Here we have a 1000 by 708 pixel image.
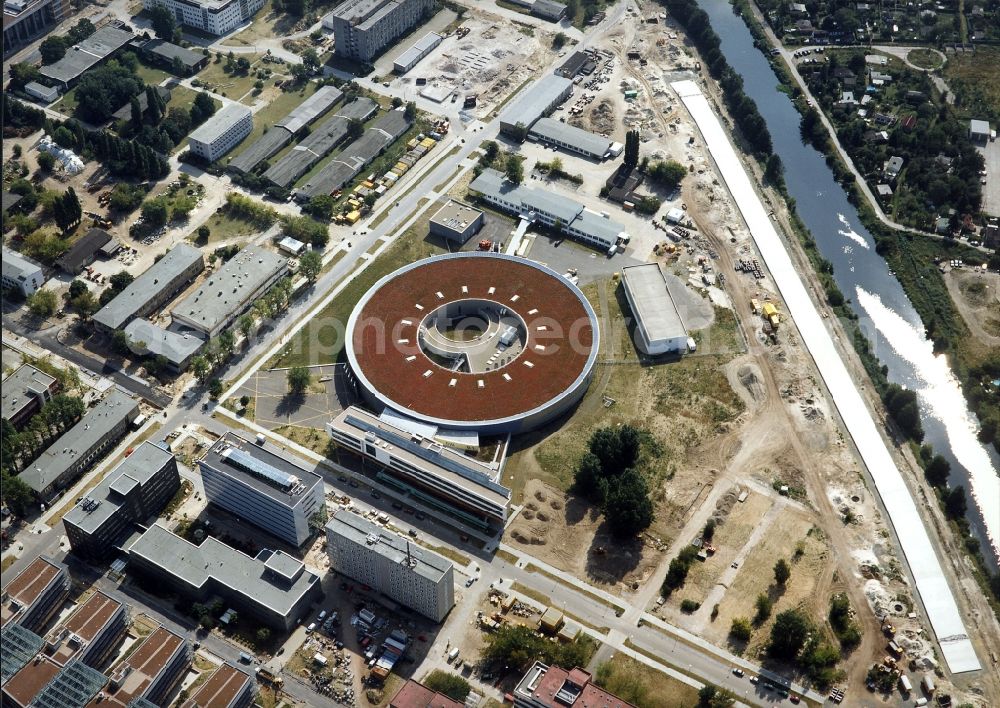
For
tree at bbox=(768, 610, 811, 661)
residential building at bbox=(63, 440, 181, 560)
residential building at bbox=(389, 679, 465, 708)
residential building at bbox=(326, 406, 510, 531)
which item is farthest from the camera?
residential building at bbox=(326, 406, 510, 531)

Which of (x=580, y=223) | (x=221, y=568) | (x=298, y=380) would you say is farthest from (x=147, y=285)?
(x=580, y=223)

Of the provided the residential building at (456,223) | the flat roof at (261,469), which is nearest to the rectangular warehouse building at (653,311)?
the residential building at (456,223)

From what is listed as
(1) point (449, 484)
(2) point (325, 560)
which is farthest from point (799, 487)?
(2) point (325, 560)

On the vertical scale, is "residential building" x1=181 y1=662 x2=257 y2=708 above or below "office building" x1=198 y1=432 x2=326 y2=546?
below

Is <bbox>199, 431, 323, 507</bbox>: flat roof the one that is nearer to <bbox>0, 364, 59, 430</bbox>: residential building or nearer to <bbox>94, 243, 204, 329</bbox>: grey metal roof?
<bbox>0, 364, 59, 430</bbox>: residential building

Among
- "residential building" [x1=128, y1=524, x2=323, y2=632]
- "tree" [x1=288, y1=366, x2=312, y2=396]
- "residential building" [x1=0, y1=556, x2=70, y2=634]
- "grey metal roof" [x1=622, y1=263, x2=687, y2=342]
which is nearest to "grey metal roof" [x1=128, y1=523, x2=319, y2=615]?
"residential building" [x1=128, y1=524, x2=323, y2=632]

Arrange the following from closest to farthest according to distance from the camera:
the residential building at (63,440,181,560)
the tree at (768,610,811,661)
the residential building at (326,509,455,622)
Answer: the tree at (768,610,811,661), the residential building at (326,509,455,622), the residential building at (63,440,181,560)

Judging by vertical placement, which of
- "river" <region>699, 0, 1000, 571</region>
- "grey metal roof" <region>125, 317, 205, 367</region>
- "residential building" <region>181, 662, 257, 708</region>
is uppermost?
"grey metal roof" <region>125, 317, 205, 367</region>

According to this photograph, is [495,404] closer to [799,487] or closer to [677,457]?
[677,457]

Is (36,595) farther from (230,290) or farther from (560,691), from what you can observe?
(560,691)
